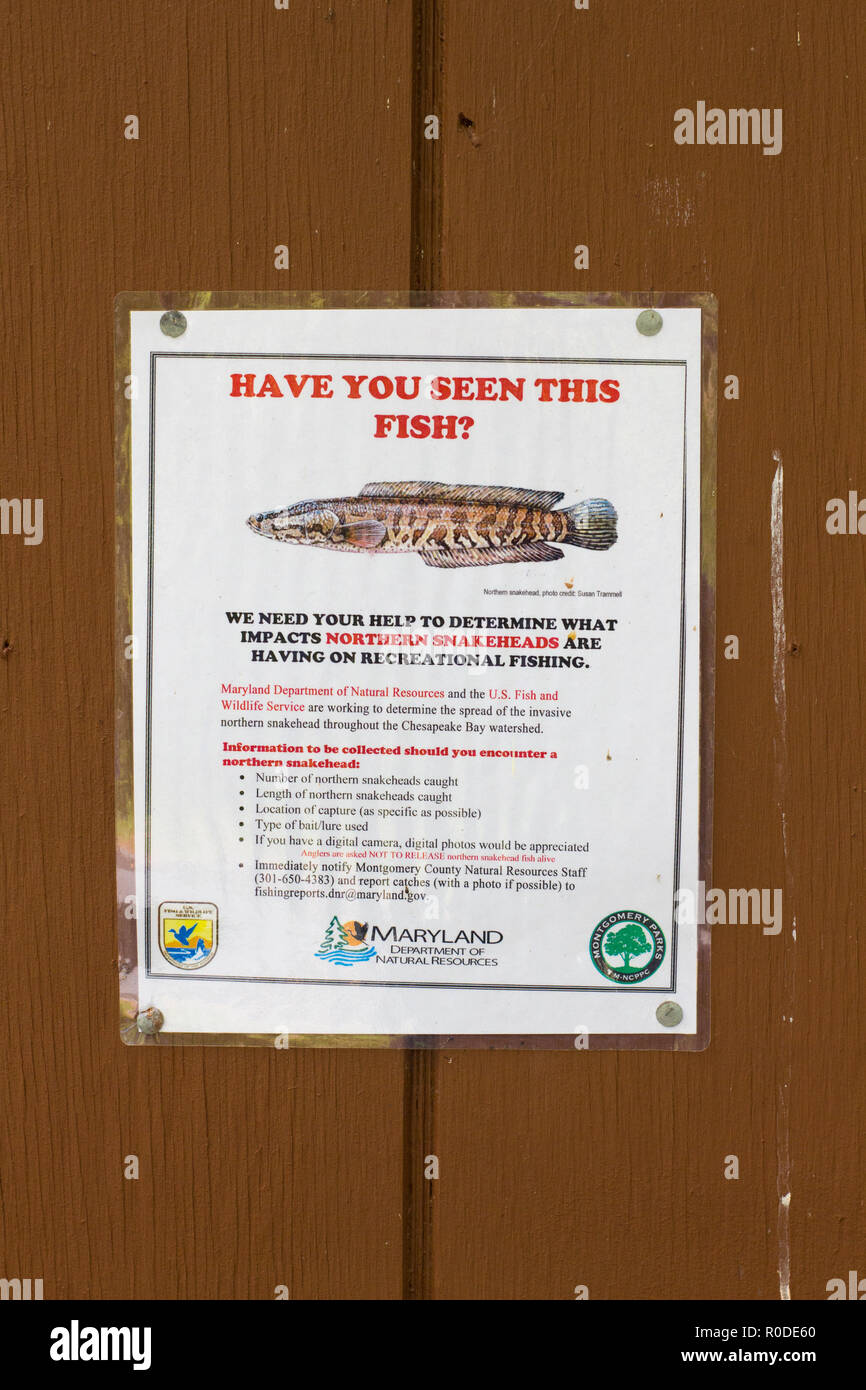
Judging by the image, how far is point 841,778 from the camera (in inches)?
33.3

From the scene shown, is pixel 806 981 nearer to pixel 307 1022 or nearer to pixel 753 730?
pixel 753 730

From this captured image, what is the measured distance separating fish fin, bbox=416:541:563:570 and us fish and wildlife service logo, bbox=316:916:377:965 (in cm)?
33

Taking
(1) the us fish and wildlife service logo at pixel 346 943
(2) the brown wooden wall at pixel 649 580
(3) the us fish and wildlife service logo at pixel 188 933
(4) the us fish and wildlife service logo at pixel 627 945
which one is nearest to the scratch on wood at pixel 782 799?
(2) the brown wooden wall at pixel 649 580

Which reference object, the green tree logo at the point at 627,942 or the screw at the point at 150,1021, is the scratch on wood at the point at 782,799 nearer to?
the green tree logo at the point at 627,942

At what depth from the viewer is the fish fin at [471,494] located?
2.71 feet

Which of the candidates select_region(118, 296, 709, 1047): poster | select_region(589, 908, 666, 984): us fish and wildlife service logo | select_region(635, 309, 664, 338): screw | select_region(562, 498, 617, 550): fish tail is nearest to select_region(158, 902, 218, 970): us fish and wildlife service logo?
select_region(118, 296, 709, 1047): poster

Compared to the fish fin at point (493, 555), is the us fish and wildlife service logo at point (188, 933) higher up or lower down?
lower down

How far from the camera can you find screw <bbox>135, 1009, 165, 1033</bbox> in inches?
33.6

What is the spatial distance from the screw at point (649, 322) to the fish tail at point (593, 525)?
0.15m

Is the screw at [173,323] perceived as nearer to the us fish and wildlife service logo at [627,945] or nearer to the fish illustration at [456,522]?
the fish illustration at [456,522]

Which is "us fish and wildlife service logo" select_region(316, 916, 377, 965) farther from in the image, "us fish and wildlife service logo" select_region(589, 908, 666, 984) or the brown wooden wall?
"us fish and wildlife service logo" select_region(589, 908, 666, 984)

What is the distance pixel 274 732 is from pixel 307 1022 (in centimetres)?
27

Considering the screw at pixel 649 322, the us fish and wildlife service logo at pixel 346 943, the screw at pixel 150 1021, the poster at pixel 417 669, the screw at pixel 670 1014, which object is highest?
the screw at pixel 649 322
